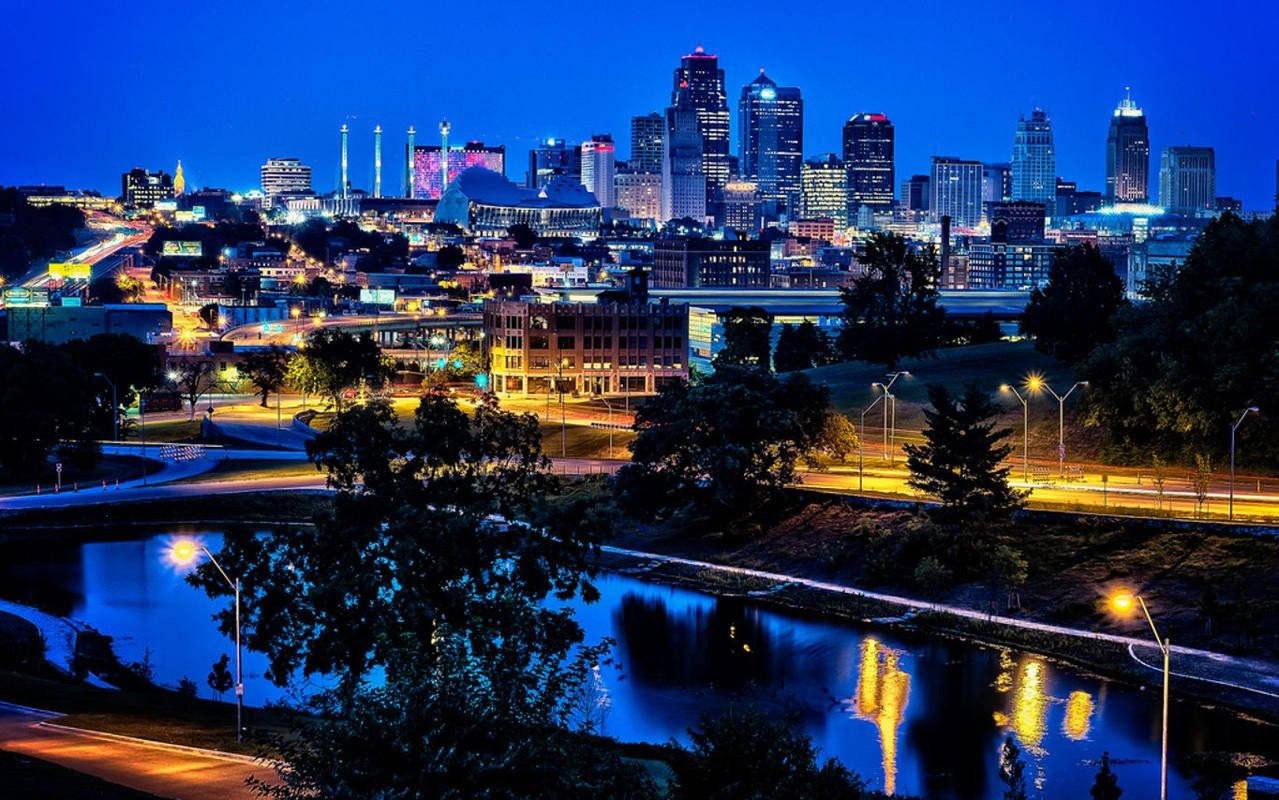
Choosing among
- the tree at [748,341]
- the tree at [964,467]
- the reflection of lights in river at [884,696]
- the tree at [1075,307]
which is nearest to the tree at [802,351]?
the tree at [748,341]

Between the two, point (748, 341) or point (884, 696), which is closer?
point (884, 696)

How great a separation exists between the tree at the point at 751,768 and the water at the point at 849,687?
11.9 meters

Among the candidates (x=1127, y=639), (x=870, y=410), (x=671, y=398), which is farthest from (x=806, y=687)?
(x=870, y=410)

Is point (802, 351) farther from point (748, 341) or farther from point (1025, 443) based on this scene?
point (1025, 443)

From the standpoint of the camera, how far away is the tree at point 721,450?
230 feet

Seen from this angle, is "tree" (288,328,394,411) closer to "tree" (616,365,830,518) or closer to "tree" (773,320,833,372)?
"tree" (773,320,833,372)

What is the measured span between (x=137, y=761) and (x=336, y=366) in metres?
85.4

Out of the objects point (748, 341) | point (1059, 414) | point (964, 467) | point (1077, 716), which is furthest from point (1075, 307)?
point (1077, 716)

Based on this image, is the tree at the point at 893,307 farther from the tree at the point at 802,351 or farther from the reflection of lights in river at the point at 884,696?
the reflection of lights in river at the point at 884,696

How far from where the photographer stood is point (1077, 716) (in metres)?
43.8

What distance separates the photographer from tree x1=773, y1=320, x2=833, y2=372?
130 m

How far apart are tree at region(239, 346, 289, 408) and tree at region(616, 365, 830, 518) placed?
52606mm

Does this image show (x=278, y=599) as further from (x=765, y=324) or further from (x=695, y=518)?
(x=765, y=324)

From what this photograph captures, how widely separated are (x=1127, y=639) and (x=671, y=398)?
28.2 m
